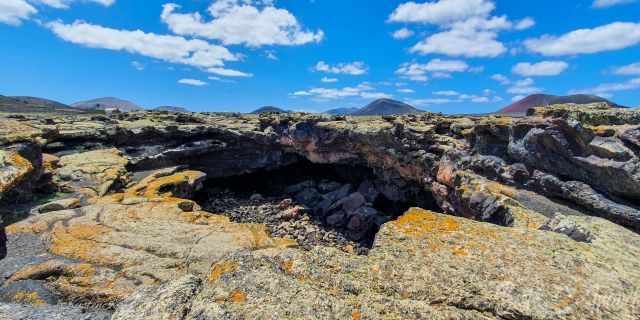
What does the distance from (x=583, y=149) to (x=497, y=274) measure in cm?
1728

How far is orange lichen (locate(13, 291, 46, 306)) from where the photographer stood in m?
9.45

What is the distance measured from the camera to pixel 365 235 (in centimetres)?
3900

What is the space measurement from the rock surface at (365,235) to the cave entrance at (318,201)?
22.0 inches

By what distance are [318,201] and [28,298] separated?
4182 cm

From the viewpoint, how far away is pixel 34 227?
1491 centimetres

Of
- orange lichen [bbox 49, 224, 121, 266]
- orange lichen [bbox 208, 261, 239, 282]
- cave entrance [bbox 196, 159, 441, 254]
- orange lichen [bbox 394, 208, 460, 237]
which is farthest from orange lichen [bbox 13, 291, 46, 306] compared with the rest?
cave entrance [bbox 196, 159, 441, 254]

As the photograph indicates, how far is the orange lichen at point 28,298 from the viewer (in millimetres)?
9448

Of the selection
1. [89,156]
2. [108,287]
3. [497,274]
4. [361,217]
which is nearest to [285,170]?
[361,217]

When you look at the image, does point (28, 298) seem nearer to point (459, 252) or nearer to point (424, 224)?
point (424, 224)

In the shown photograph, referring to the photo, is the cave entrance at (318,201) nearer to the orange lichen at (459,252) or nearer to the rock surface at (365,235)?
the rock surface at (365,235)

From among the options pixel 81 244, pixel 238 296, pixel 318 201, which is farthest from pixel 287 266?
pixel 318 201

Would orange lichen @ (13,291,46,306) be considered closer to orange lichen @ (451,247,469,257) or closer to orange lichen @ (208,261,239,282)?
orange lichen @ (208,261,239,282)

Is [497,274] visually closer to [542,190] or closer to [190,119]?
[542,190]

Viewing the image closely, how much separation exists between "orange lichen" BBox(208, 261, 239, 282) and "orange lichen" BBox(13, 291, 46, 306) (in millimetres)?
7520
